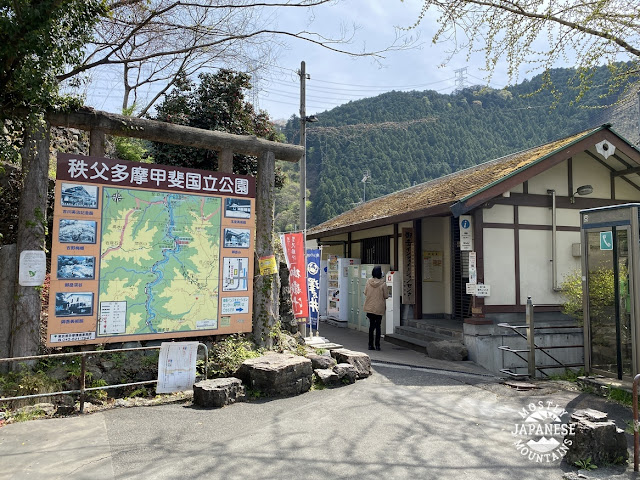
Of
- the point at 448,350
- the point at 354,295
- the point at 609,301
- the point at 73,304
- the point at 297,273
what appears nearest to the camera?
the point at 73,304

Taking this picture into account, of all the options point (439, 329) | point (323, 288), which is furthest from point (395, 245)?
point (323, 288)

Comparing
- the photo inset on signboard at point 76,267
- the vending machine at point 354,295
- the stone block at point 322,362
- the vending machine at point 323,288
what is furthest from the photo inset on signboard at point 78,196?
the vending machine at point 323,288

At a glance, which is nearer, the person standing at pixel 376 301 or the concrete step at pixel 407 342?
the person standing at pixel 376 301

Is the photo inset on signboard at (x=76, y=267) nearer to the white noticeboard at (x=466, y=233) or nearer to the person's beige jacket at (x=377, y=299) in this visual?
the person's beige jacket at (x=377, y=299)

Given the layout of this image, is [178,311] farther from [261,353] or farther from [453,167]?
[453,167]

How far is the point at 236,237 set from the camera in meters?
7.36

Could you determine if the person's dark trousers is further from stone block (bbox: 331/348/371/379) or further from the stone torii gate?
the stone torii gate

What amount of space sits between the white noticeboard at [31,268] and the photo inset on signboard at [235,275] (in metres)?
2.51

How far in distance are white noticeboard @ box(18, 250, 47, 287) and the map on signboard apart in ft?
2.37

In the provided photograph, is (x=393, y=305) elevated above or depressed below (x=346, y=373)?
above

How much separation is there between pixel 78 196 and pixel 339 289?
391 inches

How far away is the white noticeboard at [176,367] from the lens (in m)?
6.00

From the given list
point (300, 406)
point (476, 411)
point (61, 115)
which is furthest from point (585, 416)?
point (61, 115)

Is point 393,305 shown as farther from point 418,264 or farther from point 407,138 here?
point 407,138
